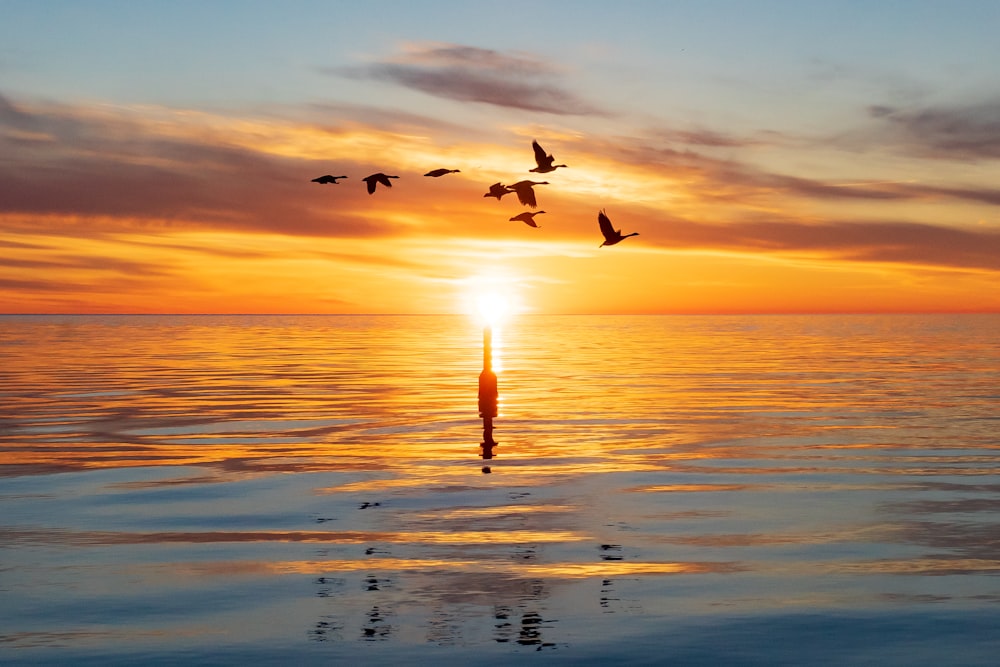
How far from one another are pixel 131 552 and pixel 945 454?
23143mm

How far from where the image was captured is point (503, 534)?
20.2 meters

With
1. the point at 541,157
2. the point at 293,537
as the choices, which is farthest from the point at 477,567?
the point at 541,157

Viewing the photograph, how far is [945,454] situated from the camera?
30562 millimetres

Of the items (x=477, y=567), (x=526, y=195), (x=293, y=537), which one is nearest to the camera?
(x=477, y=567)

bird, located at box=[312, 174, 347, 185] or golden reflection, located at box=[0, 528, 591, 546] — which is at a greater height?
bird, located at box=[312, 174, 347, 185]

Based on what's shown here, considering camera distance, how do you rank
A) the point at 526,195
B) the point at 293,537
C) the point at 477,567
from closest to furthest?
the point at 477,567
the point at 293,537
the point at 526,195

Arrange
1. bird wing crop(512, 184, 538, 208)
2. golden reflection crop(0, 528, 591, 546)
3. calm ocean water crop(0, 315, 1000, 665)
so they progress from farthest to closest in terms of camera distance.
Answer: bird wing crop(512, 184, 538, 208) < golden reflection crop(0, 528, 591, 546) < calm ocean water crop(0, 315, 1000, 665)

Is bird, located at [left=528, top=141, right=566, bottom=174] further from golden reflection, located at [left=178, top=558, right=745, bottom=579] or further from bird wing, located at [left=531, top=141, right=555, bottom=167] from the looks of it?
golden reflection, located at [left=178, top=558, right=745, bottom=579]

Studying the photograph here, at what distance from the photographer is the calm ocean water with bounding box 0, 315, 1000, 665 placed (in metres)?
14.3

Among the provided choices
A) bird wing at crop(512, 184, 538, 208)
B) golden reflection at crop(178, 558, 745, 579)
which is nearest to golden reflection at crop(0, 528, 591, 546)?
golden reflection at crop(178, 558, 745, 579)

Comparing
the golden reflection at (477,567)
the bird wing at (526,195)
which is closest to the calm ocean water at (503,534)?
the golden reflection at (477,567)

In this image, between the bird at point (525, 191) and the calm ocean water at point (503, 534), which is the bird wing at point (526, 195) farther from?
the calm ocean water at point (503, 534)

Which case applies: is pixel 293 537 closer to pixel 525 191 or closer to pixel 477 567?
pixel 477 567

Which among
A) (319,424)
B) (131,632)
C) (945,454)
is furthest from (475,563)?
(319,424)
